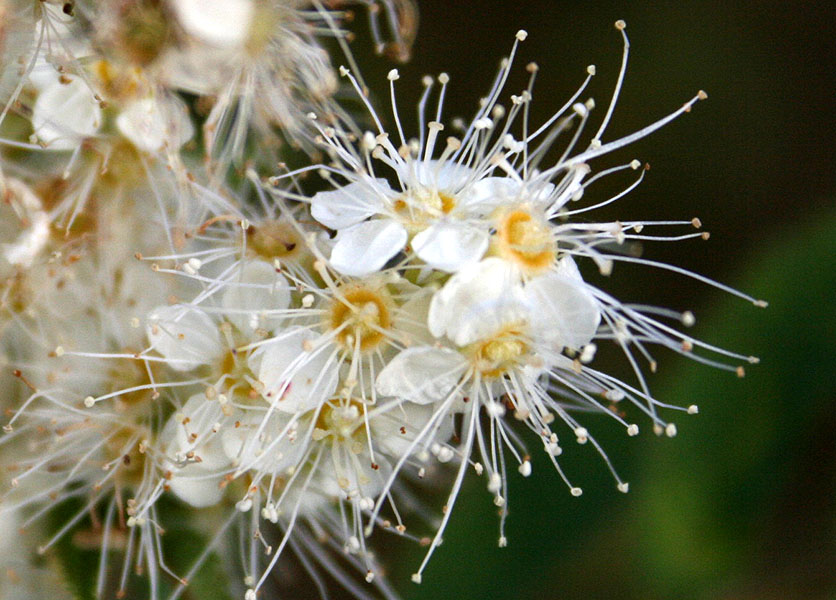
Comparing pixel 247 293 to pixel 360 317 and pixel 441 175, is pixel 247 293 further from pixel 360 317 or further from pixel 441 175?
pixel 441 175

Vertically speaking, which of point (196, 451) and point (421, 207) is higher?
point (421, 207)

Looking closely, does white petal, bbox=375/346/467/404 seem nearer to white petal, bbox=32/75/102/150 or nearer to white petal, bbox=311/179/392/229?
white petal, bbox=311/179/392/229

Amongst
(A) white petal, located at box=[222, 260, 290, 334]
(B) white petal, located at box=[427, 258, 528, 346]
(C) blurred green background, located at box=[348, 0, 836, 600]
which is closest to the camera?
(B) white petal, located at box=[427, 258, 528, 346]

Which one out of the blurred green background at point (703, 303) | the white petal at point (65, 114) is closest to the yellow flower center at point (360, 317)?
the white petal at point (65, 114)

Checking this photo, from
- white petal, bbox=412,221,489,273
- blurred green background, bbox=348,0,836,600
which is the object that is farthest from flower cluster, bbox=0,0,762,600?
blurred green background, bbox=348,0,836,600

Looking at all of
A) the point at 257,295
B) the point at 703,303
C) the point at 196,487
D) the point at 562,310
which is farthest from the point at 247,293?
the point at 703,303

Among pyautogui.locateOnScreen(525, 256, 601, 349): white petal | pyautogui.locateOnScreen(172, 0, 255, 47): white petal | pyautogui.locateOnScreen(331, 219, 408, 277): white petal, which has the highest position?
pyautogui.locateOnScreen(172, 0, 255, 47): white petal

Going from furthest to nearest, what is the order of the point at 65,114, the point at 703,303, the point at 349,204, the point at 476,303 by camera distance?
the point at 703,303
the point at 65,114
the point at 349,204
the point at 476,303
